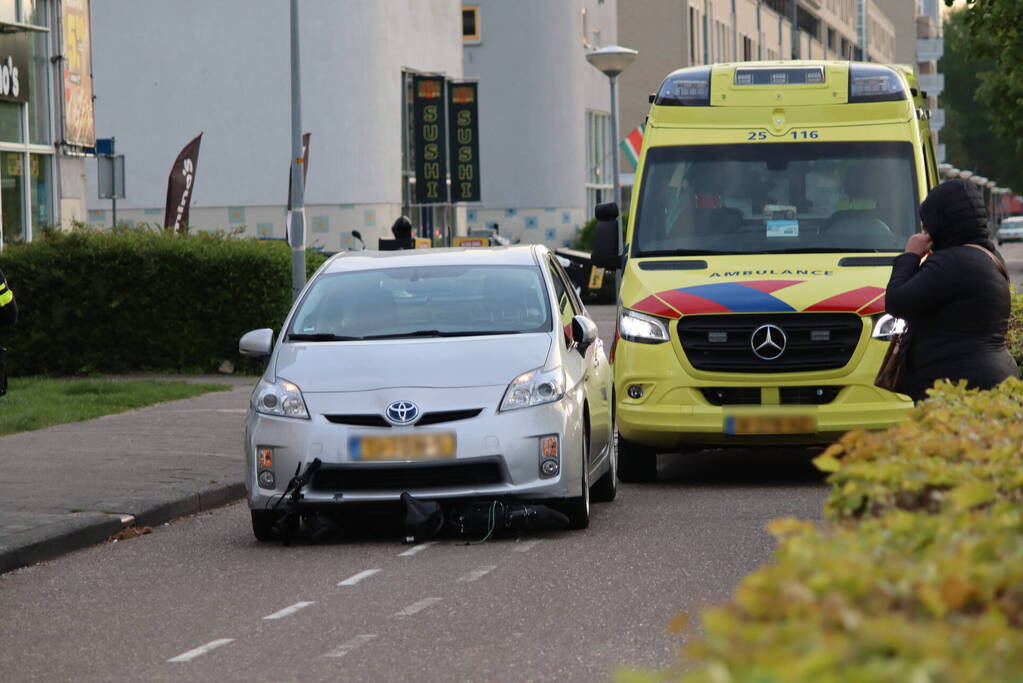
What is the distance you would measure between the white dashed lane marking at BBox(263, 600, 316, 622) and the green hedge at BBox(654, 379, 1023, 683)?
13.2ft

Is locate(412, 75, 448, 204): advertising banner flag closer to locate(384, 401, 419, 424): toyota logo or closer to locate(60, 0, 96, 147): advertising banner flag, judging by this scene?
locate(60, 0, 96, 147): advertising banner flag

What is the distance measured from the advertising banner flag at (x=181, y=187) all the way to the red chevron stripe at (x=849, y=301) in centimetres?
1843

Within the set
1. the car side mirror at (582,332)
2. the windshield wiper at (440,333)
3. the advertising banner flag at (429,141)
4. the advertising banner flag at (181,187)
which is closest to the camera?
the windshield wiper at (440,333)

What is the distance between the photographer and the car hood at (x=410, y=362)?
9.72 m

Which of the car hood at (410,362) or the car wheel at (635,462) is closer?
the car hood at (410,362)

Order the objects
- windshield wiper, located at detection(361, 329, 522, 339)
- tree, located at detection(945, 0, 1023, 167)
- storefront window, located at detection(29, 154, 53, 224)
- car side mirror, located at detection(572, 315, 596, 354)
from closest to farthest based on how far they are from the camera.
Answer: windshield wiper, located at detection(361, 329, 522, 339), car side mirror, located at detection(572, 315, 596, 354), storefront window, located at detection(29, 154, 53, 224), tree, located at detection(945, 0, 1023, 167)

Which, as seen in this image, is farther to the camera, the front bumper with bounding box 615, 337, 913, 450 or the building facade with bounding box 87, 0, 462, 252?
the building facade with bounding box 87, 0, 462, 252

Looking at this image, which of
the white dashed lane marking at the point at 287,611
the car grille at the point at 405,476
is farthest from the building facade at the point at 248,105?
the white dashed lane marking at the point at 287,611

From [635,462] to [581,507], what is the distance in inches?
96.0

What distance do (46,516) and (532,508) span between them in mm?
2722

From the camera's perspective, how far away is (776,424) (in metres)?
11.8

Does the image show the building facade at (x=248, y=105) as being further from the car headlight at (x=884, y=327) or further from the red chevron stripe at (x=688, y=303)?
the car headlight at (x=884, y=327)

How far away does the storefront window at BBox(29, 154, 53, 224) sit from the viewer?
26000mm

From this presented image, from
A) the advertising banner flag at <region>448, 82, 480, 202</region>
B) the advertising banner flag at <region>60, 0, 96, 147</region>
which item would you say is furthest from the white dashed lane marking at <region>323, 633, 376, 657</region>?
the advertising banner flag at <region>448, 82, 480, 202</region>
